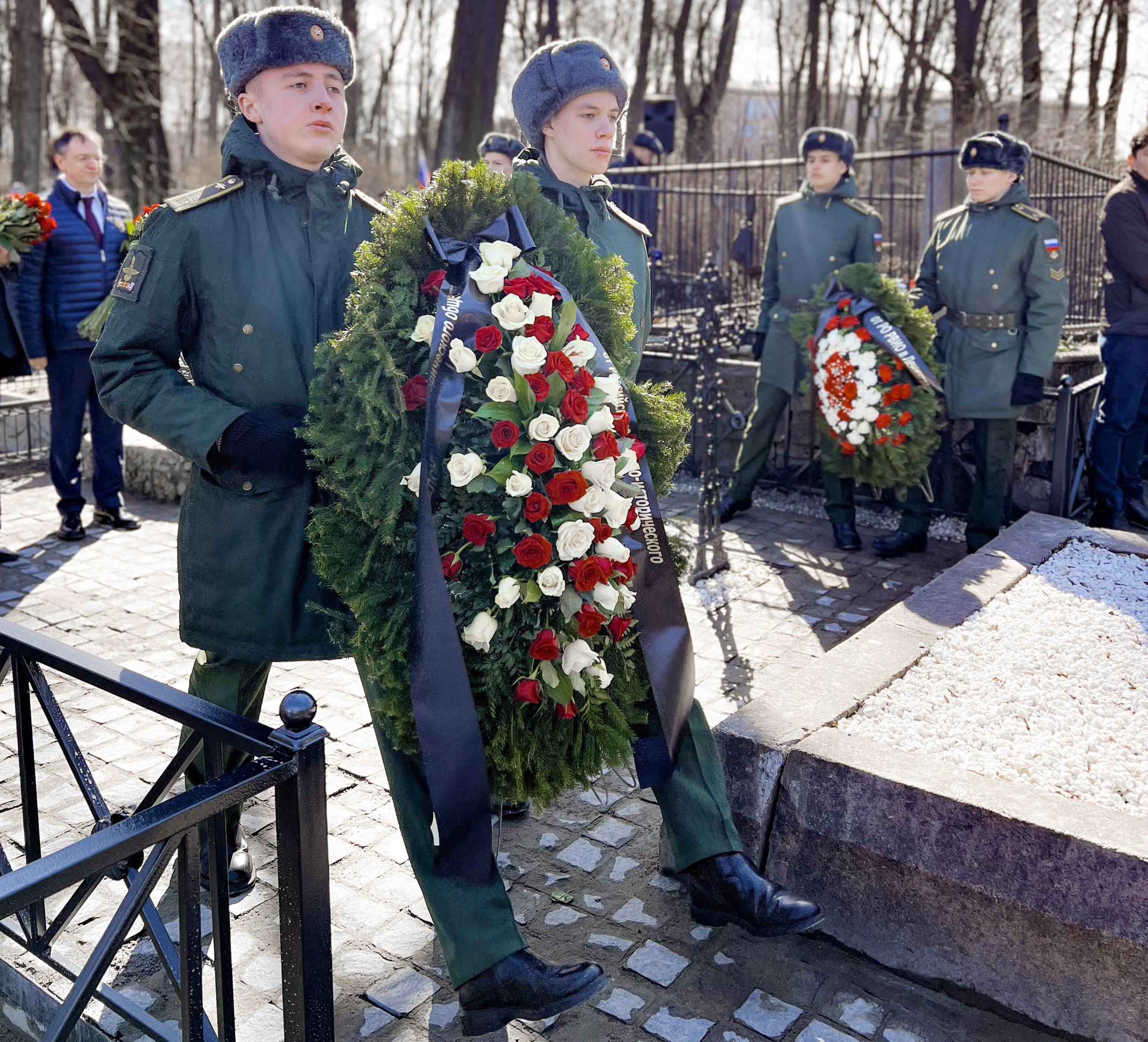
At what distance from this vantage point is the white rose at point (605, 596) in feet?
8.71

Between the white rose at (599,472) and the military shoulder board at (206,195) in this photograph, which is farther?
the military shoulder board at (206,195)

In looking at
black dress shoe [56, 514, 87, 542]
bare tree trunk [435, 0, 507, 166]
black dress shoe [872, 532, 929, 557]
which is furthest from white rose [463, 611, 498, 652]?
bare tree trunk [435, 0, 507, 166]

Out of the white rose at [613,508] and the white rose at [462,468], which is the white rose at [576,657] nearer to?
the white rose at [613,508]

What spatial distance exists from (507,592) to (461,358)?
515 mm

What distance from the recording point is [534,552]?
252 centimetres

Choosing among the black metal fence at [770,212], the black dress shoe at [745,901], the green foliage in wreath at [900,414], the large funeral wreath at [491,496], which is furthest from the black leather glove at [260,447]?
the black metal fence at [770,212]

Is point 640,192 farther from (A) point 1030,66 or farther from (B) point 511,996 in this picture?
(A) point 1030,66

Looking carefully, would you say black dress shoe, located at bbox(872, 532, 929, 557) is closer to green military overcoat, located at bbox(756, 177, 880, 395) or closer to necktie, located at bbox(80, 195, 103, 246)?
green military overcoat, located at bbox(756, 177, 880, 395)

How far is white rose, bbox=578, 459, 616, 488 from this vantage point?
2.63m

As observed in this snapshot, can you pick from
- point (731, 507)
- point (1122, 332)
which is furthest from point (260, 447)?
point (1122, 332)

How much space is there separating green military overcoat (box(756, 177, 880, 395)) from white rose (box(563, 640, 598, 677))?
4.69 m

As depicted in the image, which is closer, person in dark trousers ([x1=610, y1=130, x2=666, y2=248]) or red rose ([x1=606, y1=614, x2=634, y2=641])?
red rose ([x1=606, y1=614, x2=634, y2=641])

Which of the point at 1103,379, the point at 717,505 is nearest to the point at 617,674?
the point at 717,505

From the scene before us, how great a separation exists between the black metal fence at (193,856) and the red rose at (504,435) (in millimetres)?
711
